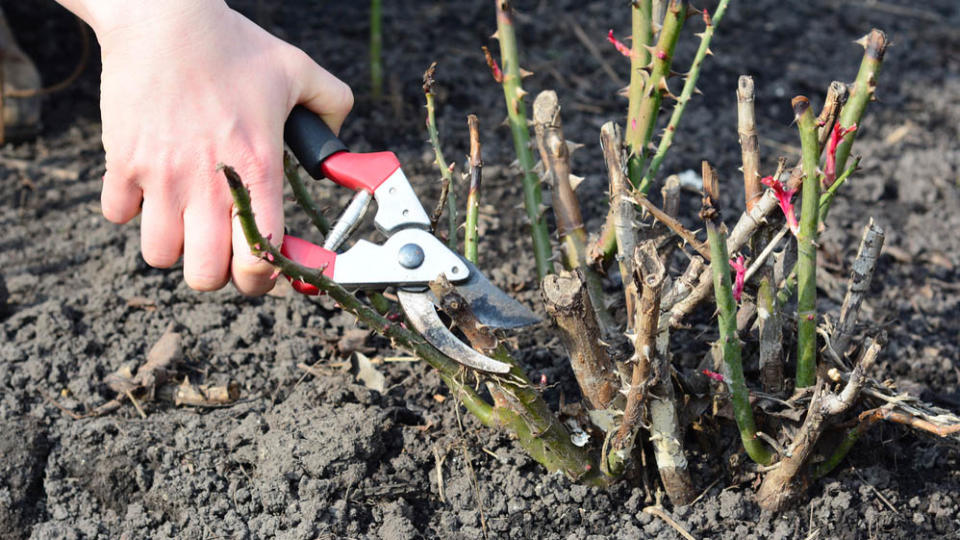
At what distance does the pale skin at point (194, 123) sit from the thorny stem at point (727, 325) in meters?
0.73

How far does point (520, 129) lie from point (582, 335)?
0.48 m

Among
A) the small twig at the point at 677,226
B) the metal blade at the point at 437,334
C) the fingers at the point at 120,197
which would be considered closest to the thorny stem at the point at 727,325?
the small twig at the point at 677,226

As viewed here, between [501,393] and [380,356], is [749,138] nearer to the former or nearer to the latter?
[501,393]

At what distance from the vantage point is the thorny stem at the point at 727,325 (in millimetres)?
1339

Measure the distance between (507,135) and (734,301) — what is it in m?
1.45

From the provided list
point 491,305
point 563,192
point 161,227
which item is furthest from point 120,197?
point 563,192

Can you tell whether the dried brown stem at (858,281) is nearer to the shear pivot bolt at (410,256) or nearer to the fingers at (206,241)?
the shear pivot bolt at (410,256)

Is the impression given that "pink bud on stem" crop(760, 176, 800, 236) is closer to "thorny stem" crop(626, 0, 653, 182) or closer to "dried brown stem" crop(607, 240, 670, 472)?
"dried brown stem" crop(607, 240, 670, 472)

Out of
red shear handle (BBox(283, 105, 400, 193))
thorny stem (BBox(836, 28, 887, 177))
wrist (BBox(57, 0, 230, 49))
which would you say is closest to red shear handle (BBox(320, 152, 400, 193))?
red shear handle (BBox(283, 105, 400, 193))

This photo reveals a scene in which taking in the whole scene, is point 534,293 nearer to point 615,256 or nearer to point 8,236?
point 615,256

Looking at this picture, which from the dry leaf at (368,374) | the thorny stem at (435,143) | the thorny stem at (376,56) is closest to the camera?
the thorny stem at (435,143)

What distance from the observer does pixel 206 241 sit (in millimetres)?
1565

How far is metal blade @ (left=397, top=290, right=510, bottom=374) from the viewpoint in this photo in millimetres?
1472

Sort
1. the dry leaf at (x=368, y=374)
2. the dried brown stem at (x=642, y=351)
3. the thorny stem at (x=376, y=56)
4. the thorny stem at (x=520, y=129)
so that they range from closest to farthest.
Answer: the dried brown stem at (x=642, y=351) → the thorny stem at (x=520, y=129) → the dry leaf at (x=368, y=374) → the thorny stem at (x=376, y=56)
